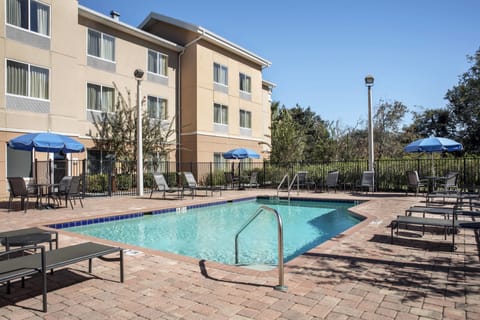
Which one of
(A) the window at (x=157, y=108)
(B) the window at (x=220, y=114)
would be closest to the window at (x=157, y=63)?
A: (A) the window at (x=157, y=108)

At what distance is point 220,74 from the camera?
22.0 metres

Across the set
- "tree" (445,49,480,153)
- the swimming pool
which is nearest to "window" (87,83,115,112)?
the swimming pool

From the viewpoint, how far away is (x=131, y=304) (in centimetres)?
322

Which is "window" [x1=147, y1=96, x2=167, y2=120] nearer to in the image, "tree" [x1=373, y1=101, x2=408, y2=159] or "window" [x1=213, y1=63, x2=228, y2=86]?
"window" [x1=213, y1=63, x2=228, y2=86]

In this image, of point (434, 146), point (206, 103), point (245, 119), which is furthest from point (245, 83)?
point (434, 146)

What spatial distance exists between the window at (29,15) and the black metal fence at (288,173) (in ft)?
18.3

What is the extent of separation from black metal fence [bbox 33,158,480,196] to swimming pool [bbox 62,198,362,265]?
5.21 metres

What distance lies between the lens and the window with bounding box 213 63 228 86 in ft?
71.3

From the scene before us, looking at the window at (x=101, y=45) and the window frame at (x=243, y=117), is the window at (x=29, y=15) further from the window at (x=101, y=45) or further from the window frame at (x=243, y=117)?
the window frame at (x=243, y=117)

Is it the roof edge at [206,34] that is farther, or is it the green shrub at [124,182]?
the roof edge at [206,34]

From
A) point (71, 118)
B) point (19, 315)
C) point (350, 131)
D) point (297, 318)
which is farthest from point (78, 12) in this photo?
point (350, 131)

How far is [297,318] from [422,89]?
4390 cm

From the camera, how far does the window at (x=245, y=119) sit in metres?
24.2

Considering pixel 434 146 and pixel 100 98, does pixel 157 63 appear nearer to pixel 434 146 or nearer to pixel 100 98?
pixel 100 98
